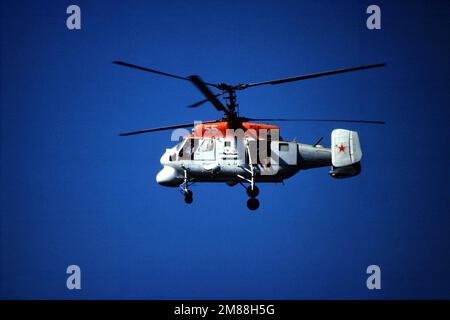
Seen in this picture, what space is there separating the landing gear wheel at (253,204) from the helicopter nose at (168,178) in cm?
270

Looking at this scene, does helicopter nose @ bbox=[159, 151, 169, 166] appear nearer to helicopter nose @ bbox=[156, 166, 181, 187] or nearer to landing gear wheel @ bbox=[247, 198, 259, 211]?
helicopter nose @ bbox=[156, 166, 181, 187]

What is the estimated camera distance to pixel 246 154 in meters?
25.1

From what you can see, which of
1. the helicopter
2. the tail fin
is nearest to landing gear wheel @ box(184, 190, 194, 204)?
the helicopter

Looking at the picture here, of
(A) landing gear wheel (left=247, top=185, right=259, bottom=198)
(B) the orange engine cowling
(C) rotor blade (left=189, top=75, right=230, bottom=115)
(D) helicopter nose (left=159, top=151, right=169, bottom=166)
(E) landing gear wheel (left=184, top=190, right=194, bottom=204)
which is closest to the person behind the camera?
(C) rotor blade (left=189, top=75, right=230, bottom=115)

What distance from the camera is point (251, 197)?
978 inches

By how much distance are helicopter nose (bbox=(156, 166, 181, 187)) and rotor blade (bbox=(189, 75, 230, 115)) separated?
2.75 m

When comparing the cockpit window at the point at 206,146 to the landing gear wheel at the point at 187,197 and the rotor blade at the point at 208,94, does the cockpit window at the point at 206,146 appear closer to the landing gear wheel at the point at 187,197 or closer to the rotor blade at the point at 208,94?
the rotor blade at the point at 208,94

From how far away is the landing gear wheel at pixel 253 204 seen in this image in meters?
24.8

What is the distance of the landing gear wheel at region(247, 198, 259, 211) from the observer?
81.3 ft

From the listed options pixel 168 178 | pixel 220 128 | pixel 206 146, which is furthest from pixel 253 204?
pixel 168 178
